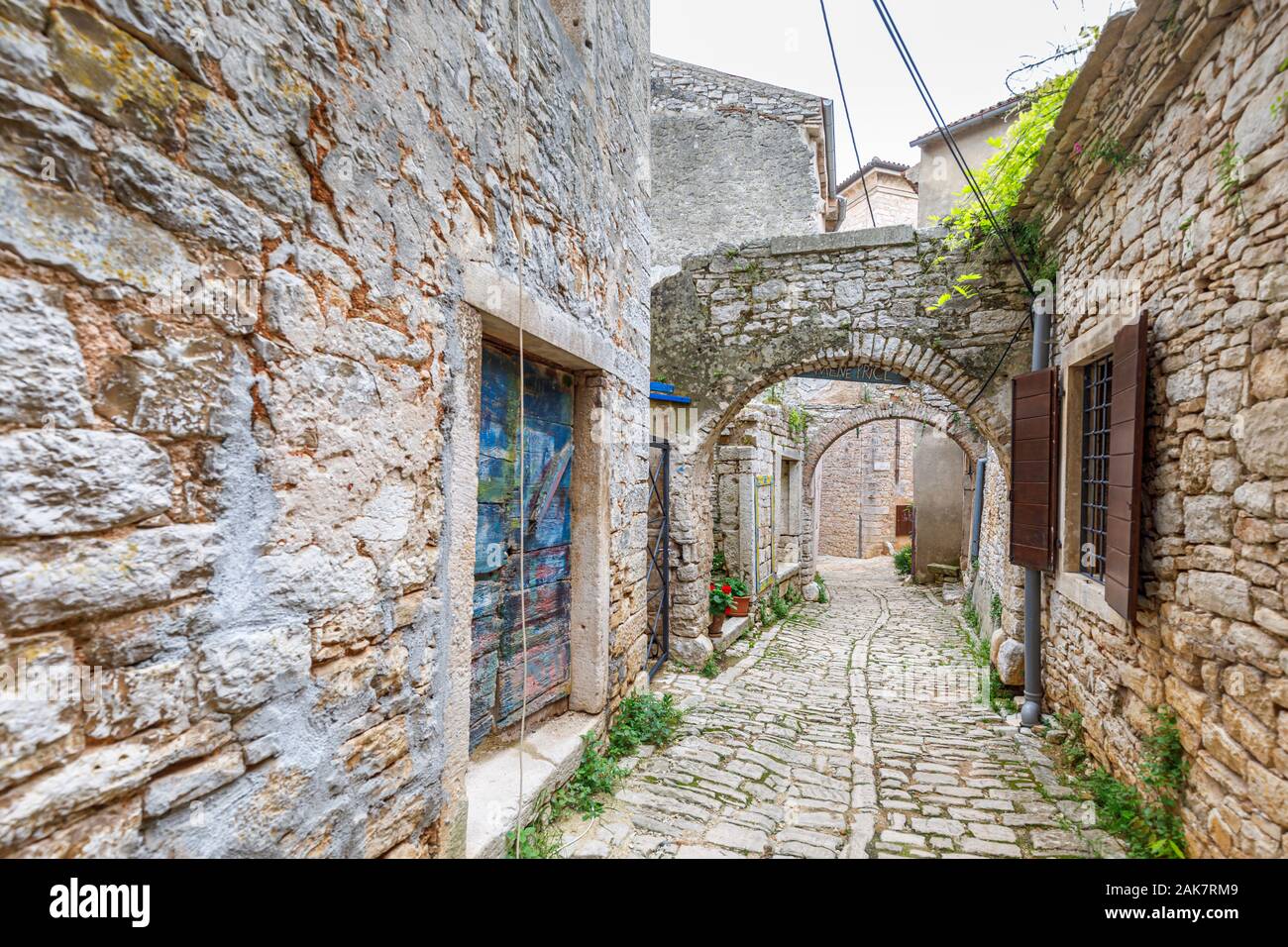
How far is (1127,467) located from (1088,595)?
1.02m

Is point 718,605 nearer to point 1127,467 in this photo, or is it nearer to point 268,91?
point 1127,467

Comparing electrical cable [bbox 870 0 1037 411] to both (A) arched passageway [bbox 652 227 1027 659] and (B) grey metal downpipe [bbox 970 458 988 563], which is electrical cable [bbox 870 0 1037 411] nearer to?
(A) arched passageway [bbox 652 227 1027 659]

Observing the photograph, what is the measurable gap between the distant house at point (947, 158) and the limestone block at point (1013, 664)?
810 centimetres

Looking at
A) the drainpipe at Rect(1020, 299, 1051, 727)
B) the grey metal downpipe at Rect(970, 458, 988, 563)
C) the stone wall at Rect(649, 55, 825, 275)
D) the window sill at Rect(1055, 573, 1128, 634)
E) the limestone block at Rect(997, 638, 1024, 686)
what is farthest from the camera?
the stone wall at Rect(649, 55, 825, 275)

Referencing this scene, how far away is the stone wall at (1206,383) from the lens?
2143 millimetres

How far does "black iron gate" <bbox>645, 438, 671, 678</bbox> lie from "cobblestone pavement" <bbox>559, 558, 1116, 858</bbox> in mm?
293

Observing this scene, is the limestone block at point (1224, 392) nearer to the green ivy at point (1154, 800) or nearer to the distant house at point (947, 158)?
the green ivy at point (1154, 800)

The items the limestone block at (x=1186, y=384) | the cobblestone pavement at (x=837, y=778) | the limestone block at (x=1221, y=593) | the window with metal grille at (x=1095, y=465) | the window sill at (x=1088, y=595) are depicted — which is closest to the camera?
the limestone block at (x=1221, y=593)

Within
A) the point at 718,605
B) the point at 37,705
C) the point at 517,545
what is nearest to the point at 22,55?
the point at 37,705

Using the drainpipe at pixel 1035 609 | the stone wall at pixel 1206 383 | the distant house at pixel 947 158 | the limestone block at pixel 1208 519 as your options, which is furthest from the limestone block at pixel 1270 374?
the distant house at pixel 947 158

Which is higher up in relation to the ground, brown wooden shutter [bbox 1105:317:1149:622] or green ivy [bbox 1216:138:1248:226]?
green ivy [bbox 1216:138:1248:226]

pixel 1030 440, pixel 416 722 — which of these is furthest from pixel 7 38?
pixel 1030 440

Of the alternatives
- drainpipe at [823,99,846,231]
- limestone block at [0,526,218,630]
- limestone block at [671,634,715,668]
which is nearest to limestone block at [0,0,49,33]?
limestone block at [0,526,218,630]

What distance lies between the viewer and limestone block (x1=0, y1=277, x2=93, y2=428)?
3.16 ft
